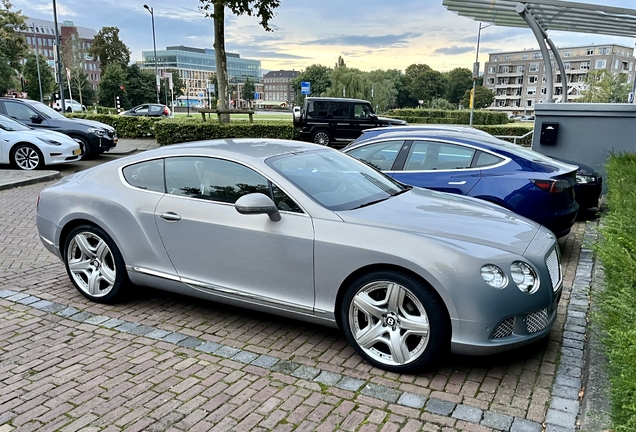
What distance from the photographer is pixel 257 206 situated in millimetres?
3646

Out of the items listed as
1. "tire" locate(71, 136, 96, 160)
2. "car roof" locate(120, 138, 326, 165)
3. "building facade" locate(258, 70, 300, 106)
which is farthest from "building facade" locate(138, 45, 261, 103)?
"car roof" locate(120, 138, 326, 165)

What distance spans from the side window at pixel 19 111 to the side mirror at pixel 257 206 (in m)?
13.2

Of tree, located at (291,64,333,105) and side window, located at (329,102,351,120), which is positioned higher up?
tree, located at (291,64,333,105)

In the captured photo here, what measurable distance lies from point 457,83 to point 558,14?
111585 mm

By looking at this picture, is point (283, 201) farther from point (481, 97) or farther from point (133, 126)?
point (481, 97)

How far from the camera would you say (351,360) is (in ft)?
12.1

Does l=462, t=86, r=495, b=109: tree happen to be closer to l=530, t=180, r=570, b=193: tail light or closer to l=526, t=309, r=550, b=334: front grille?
l=530, t=180, r=570, b=193: tail light

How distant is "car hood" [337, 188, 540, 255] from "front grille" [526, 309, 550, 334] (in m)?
0.40

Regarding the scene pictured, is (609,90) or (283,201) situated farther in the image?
(609,90)

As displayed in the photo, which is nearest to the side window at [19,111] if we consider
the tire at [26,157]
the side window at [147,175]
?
the tire at [26,157]

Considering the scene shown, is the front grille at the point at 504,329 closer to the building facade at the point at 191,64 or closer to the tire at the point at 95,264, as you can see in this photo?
the tire at the point at 95,264

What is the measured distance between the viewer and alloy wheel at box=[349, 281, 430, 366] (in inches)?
130

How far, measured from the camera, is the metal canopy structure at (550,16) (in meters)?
10.8

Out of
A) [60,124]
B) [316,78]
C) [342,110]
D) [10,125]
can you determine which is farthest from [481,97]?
[10,125]
